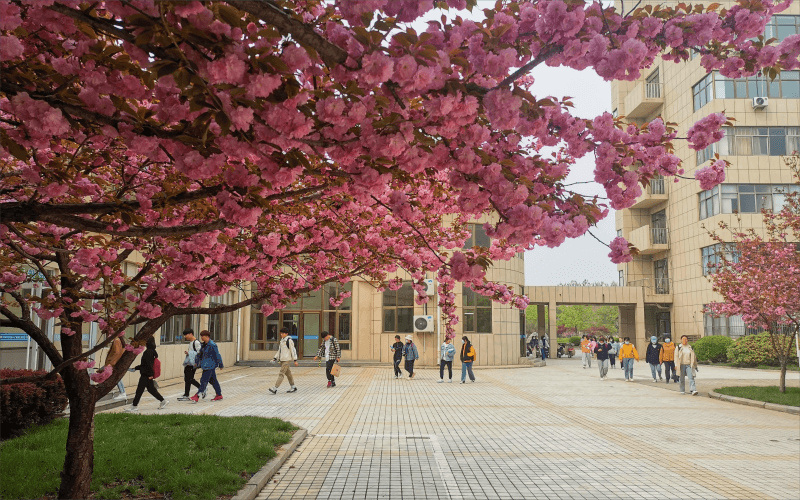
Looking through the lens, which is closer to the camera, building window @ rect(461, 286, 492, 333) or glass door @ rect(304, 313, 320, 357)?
building window @ rect(461, 286, 492, 333)

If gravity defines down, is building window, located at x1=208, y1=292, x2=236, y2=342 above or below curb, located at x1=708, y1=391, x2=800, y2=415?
above

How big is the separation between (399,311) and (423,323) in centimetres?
183

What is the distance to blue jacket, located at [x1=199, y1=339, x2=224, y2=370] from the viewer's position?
1487 centimetres

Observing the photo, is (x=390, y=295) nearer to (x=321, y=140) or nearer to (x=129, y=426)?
(x=129, y=426)

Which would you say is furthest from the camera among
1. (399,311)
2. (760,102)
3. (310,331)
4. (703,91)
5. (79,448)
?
(703,91)

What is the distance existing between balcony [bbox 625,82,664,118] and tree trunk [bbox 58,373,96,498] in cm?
4726

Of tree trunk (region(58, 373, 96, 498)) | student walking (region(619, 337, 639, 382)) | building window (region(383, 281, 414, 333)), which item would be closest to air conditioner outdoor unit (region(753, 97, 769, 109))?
student walking (region(619, 337, 639, 382))

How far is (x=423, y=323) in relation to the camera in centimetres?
3012

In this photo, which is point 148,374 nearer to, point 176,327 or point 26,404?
point 26,404

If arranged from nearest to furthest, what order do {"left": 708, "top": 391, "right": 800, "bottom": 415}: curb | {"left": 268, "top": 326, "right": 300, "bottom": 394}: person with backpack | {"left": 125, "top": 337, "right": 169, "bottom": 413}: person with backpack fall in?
{"left": 125, "top": 337, "right": 169, "bottom": 413}: person with backpack, {"left": 708, "top": 391, "right": 800, "bottom": 415}: curb, {"left": 268, "top": 326, "right": 300, "bottom": 394}: person with backpack

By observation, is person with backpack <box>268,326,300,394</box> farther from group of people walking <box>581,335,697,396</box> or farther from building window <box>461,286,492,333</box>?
building window <box>461,286,492,333</box>

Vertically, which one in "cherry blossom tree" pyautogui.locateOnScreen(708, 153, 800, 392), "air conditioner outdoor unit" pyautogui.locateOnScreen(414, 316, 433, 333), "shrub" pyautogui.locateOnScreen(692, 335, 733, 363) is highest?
"cherry blossom tree" pyautogui.locateOnScreen(708, 153, 800, 392)

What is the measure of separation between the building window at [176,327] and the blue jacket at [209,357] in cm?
539

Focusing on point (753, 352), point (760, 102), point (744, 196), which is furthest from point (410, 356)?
point (760, 102)
